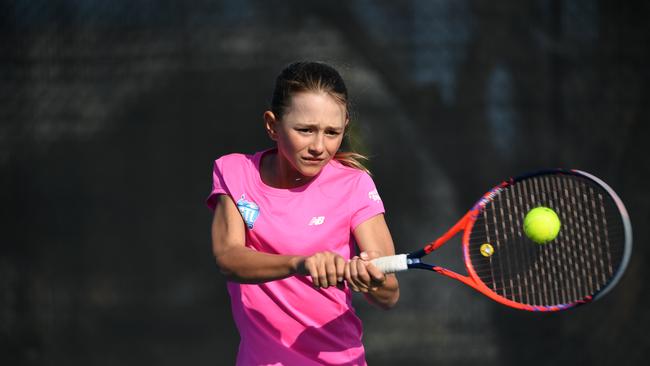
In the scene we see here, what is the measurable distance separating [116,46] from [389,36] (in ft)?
3.94

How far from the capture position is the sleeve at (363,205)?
2209 millimetres

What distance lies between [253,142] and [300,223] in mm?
1781

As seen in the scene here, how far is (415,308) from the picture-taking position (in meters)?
3.90

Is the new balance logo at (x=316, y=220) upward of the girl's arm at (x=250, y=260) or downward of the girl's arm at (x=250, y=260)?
upward

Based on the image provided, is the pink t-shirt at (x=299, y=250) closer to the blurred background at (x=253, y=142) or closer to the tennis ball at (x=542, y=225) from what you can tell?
the tennis ball at (x=542, y=225)

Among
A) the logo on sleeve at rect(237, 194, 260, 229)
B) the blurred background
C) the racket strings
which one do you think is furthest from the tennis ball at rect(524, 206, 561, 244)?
the blurred background

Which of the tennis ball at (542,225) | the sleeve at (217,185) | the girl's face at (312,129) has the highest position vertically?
the girl's face at (312,129)

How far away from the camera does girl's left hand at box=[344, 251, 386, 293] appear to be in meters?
1.93

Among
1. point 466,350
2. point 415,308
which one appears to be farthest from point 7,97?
point 466,350

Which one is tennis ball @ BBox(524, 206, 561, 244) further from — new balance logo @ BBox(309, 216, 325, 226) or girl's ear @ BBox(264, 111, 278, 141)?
girl's ear @ BBox(264, 111, 278, 141)

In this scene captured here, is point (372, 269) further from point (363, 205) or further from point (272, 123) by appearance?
point (272, 123)

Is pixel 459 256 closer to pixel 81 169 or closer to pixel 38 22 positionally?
pixel 81 169

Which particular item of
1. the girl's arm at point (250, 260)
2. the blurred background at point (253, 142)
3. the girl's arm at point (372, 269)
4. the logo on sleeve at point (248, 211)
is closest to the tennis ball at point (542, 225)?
the girl's arm at point (372, 269)

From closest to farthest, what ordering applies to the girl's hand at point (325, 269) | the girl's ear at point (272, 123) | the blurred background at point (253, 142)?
1. the girl's hand at point (325, 269)
2. the girl's ear at point (272, 123)
3. the blurred background at point (253, 142)
